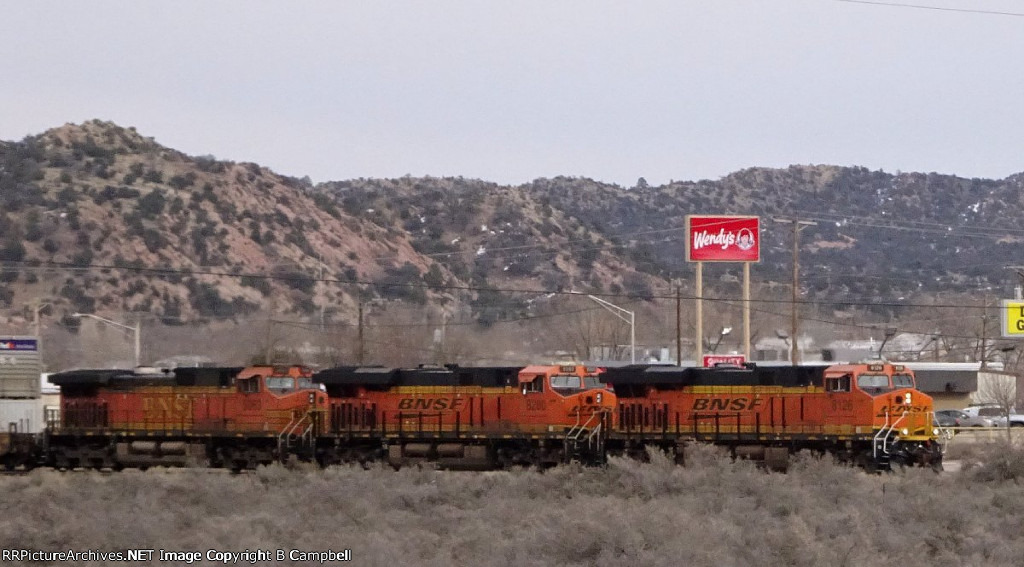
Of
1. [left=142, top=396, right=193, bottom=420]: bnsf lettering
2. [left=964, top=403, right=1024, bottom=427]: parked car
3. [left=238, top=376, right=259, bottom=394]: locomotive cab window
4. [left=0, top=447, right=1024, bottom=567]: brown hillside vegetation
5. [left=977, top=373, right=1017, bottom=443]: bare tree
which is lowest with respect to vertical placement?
[left=964, top=403, right=1024, bottom=427]: parked car

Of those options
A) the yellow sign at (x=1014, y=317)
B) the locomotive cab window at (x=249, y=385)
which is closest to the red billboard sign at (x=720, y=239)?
the yellow sign at (x=1014, y=317)

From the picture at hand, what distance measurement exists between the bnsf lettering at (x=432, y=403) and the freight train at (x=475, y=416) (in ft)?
0.09

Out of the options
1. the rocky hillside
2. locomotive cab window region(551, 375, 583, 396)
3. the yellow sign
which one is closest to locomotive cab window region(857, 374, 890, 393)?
locomotive cab window region(551, 375, 583, 396)

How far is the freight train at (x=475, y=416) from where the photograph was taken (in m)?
30.8

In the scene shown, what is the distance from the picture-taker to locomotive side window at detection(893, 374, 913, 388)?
3072cm

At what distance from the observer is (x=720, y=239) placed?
65.4m

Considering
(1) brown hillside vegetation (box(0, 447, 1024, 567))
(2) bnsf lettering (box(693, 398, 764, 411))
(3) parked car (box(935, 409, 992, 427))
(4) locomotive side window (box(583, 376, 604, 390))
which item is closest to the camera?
(1) brown hillside vegetation (box(0, 447, 1024, 567))

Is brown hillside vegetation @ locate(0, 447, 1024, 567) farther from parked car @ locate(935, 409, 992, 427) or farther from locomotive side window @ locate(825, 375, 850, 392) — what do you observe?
parked car @ locate(935, 409, 992, 427)

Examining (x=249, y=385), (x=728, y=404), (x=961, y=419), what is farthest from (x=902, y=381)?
(x=961, y=419)

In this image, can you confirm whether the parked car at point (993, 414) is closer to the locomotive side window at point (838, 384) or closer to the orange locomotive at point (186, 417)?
the locomotive side window at point (838, 384)

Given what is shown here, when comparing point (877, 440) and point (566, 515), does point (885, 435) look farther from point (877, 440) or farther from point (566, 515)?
point (566, 515)

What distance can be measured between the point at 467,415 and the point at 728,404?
705cm

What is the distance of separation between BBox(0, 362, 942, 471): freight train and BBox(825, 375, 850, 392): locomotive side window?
29 millimetres

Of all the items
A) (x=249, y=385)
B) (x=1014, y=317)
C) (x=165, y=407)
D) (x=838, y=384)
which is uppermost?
(x=1014, y=317)
